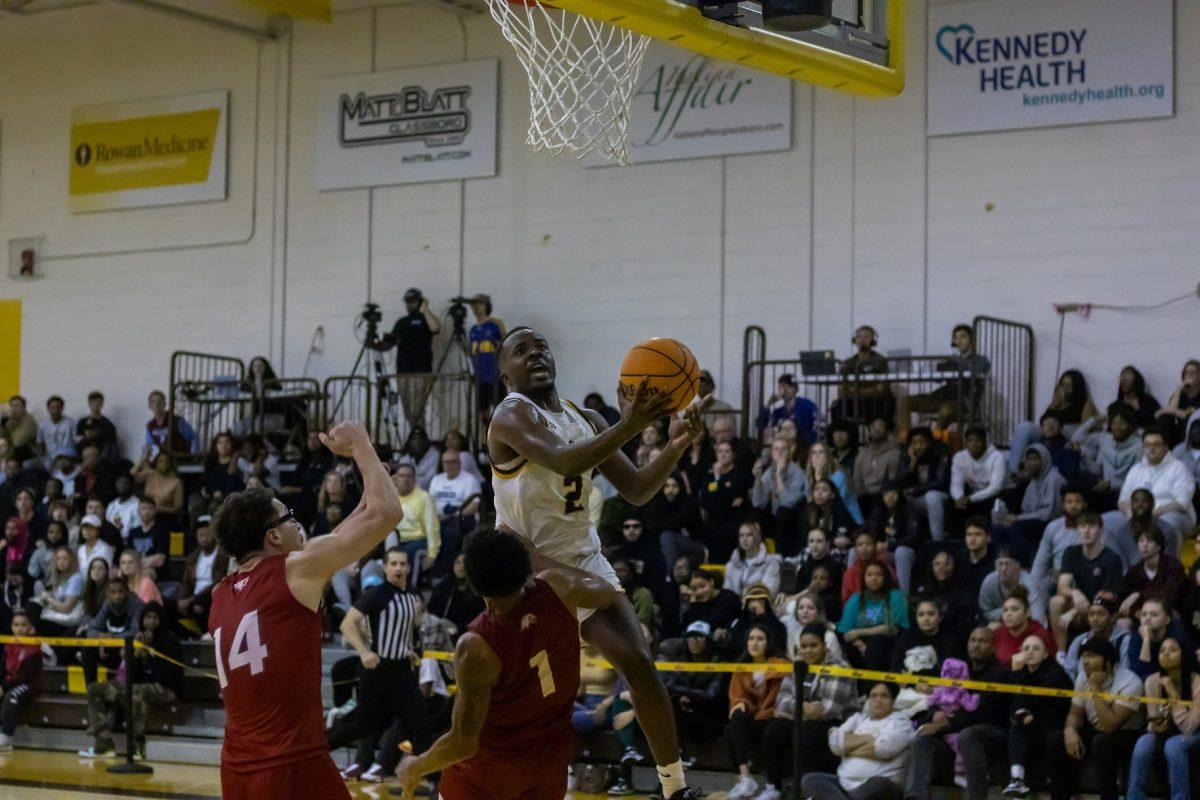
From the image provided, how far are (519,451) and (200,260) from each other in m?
16.6

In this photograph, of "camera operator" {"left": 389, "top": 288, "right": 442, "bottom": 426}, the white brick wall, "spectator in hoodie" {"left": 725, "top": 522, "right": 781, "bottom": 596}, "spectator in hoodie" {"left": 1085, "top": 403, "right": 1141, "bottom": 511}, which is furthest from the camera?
"camera operator" {"left": 389, "top": 288, "right": 442, "bottom": 426}

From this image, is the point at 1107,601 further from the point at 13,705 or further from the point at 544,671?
the point at 13,705

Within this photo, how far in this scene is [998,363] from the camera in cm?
1719

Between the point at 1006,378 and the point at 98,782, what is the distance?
9.80 meters

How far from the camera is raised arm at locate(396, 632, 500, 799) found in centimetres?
533

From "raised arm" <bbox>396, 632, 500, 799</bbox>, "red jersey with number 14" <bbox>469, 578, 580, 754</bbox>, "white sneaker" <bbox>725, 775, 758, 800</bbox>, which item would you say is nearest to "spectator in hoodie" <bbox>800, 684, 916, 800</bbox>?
"white sneaker" <bbox>725, 775, 758, 800</bbox>

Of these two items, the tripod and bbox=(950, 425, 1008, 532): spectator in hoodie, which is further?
the tripod

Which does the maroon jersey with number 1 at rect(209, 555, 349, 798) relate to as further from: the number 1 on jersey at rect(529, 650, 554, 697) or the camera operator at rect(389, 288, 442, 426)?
the camera operator at rect(389, 288, 442, 426)

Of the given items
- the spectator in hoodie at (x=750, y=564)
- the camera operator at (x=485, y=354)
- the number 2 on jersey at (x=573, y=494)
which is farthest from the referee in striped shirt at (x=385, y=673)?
the camera operator at (x=485, y=354)

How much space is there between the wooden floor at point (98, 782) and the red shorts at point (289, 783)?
22.5ft

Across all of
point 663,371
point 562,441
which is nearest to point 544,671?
point 562,441

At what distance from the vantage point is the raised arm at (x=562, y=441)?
5.94 metres

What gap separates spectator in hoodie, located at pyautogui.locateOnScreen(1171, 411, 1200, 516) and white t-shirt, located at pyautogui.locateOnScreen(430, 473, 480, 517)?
22.4 feet

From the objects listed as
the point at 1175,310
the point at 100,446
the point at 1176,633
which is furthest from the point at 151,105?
the point at 1176,633
